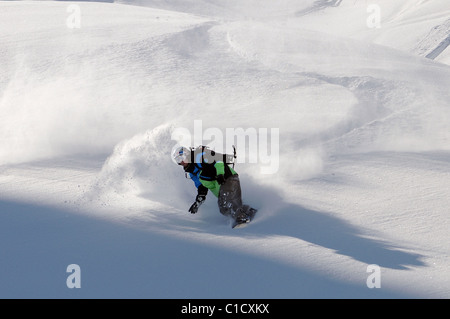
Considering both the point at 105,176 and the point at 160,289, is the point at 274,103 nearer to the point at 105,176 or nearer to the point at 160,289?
the point at 105,176

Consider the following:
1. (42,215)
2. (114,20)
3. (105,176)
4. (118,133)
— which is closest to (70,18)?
(114,20)

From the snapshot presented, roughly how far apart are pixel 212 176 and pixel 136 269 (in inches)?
72.9

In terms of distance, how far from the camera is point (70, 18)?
16828 millimetres

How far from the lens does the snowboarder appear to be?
20.6 feet

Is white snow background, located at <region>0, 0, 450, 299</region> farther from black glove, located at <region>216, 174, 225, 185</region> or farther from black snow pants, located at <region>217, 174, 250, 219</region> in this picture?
black glove, located at <region>216, 174, 225, 185</region>

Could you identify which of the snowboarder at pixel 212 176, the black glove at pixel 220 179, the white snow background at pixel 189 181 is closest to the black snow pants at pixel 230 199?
the snowboarder at pixel 212 176

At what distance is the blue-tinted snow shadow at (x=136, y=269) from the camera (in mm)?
4469

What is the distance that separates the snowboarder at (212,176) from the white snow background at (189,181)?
236 mm

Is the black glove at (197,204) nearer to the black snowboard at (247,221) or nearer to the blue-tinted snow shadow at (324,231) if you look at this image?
the black snowboard at (247,221)

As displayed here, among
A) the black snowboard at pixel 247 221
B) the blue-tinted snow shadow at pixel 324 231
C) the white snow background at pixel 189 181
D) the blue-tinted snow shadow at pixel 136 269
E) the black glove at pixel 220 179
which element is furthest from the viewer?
the black glove at pixel 220 179

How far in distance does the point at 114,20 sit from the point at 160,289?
554 inches

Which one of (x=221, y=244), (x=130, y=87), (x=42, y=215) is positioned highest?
(x=130, y=87)

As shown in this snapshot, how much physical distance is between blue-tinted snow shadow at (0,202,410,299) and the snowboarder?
970 millimetres

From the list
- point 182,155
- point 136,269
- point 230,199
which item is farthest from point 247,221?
point 136,269
